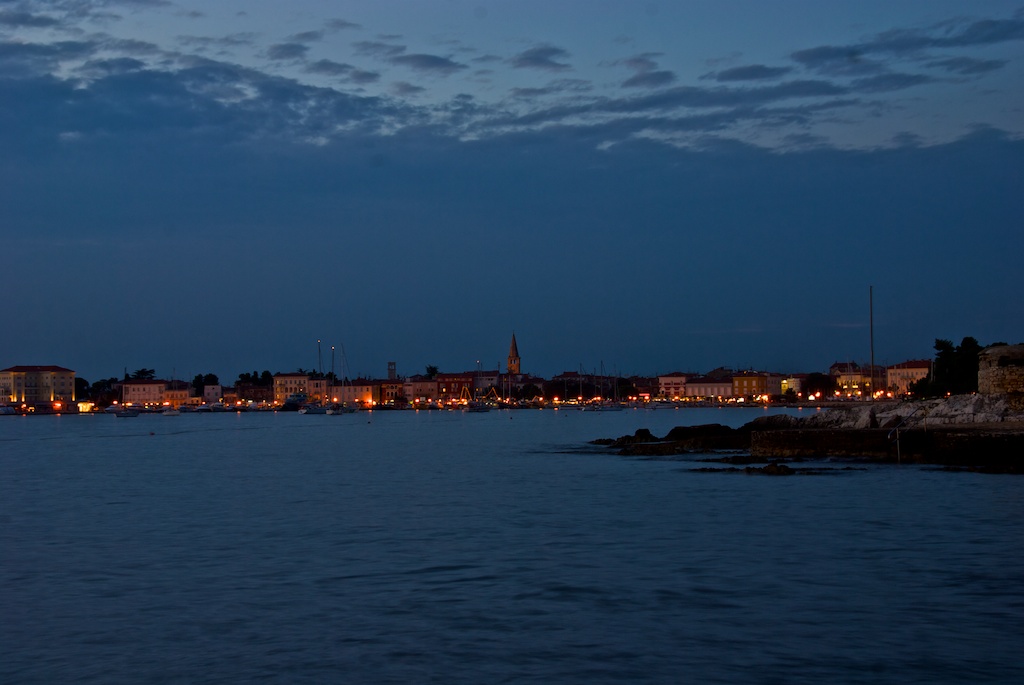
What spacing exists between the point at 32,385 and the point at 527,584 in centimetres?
16935

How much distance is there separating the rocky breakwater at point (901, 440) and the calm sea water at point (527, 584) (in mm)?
1982

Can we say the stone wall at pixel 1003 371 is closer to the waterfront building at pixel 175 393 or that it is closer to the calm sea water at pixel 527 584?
the calm sea water at pixel 527 584

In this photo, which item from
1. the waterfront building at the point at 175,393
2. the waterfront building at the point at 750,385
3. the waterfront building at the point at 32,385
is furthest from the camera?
the waterfront building at the point at 750,385

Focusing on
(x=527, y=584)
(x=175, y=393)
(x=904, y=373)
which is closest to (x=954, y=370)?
(x=527, y=584)

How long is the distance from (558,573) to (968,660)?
5.43 m

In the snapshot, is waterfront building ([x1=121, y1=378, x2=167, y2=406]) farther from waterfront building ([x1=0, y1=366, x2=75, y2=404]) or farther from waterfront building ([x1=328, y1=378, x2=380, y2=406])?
waterfront building ([x1=328, y1=378, x2=380, y2=406])

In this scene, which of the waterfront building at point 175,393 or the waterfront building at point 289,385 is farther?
the waterfront building at point 289,385

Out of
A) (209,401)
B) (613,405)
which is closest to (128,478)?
(613,405)

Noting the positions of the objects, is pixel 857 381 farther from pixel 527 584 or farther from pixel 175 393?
pixel 527 584

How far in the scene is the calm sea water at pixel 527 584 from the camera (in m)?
9.22

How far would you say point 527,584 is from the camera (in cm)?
1277

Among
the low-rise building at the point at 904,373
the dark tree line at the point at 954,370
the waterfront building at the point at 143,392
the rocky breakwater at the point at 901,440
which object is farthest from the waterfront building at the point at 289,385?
the rocky breakwater at the point at 901,440

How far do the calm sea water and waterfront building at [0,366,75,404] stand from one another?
500 ft

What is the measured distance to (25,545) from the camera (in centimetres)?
1688
